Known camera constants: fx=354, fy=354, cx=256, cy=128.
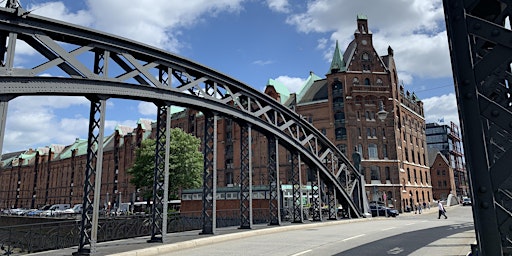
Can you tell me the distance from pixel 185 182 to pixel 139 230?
24.2 metres

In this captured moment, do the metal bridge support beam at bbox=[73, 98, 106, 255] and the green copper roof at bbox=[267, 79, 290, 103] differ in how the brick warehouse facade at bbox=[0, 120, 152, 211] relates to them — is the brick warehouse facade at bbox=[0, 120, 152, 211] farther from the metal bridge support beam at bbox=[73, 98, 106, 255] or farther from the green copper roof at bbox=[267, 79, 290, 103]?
the metal bridge support beam at bbox=[73, 98, 106, 255]

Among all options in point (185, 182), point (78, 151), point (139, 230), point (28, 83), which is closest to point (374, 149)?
point (185, 182)

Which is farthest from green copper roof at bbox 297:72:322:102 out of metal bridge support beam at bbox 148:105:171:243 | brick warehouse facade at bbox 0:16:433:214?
metal bridge support beam at bbox 148:105:171:243

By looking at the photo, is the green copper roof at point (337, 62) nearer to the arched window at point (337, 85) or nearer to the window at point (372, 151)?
the arched window at point (337, 85)

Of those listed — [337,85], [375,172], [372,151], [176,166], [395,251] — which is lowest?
[395,251]

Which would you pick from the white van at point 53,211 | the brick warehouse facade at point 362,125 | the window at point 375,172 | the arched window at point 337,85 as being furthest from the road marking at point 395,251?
the white van at point 53,211

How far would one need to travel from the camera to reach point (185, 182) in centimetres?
4306

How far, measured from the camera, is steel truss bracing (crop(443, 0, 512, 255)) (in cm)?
221

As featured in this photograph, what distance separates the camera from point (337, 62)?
187 feet

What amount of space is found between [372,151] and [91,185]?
47.6 metres

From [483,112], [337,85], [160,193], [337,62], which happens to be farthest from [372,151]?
[483,112]

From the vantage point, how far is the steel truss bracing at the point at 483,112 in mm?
2215

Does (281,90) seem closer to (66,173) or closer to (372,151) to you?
(372,151)

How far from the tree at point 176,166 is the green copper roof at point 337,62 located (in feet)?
85.8
